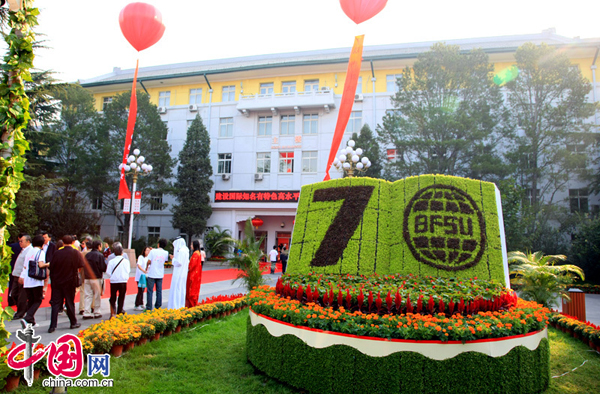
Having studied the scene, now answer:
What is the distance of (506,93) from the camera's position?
21.6 metres

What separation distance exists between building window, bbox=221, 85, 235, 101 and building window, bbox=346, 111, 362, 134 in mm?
8809

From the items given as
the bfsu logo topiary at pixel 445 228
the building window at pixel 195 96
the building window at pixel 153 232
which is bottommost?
the building window at pixel 153 232

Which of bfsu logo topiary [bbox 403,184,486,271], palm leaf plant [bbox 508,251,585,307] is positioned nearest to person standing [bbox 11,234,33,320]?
bfsu logo topiary [bbox 403,184,486,271]

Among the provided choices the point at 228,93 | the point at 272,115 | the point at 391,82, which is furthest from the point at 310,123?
the point at 228,93

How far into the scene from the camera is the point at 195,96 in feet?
90.9

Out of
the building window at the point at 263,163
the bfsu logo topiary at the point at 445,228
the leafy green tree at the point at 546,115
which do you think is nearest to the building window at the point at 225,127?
the building window at the point at 263,163

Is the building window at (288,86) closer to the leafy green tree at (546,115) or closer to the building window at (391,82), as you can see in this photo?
the building window at (391,82)

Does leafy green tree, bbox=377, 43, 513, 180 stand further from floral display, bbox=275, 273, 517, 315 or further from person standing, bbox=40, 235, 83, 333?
person standing, bbox=40, 235, 83, 333

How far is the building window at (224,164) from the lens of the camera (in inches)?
1025

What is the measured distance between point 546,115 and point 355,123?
10.3 m

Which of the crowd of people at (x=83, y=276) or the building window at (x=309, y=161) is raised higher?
the building window at (x=309, y=161)

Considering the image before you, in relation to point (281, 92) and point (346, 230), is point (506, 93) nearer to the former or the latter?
point (281, 92)

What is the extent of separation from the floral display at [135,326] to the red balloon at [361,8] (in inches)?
264

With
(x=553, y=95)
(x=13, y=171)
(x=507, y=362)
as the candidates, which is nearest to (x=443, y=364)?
(x=507, y=362)
